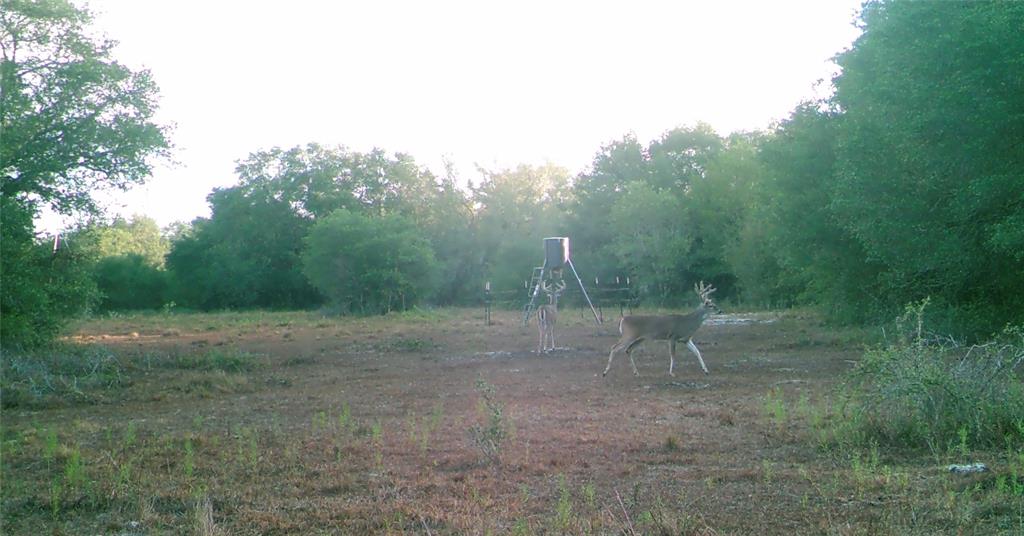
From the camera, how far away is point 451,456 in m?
8.32

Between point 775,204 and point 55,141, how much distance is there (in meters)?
19.6

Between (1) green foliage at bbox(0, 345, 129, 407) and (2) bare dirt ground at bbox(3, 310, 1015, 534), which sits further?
(1) green foliage at bbox(0, 345, 129, 407)

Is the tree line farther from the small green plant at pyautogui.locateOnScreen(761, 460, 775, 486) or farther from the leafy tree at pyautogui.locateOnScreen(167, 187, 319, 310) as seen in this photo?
the leafy tree at pyautogui.locateOnScreen(167, 187, 319, 310)

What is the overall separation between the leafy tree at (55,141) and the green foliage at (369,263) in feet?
62.9

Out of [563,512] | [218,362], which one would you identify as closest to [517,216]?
[218,362]

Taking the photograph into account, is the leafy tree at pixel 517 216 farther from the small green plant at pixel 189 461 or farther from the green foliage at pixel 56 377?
the small green plant at pixel 189 461

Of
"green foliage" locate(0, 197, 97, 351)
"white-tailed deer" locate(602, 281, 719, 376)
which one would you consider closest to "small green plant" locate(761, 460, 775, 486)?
"white-tailed deer" locate(602, 281, 719, 376)

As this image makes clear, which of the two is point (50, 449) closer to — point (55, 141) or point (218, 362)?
point (218, 362)

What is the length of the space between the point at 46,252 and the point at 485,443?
17.2 meters

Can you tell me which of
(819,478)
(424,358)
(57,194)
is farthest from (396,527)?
(57,194)

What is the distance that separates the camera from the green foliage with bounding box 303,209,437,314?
43000 mm

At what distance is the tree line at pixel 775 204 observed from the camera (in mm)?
15742

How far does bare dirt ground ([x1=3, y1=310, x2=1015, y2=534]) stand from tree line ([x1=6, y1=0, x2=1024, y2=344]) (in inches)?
135

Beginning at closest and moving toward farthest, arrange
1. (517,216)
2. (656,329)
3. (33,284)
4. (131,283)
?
(656,329) < (33,284) < (517,216) < (131,283)
